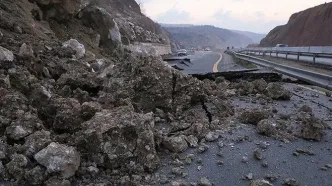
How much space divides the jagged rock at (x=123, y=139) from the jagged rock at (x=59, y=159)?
208 mm

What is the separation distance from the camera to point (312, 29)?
152 feet

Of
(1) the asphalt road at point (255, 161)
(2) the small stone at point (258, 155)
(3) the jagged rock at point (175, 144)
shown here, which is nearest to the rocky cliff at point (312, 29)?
(1) the asphalt road at point (255, 161)

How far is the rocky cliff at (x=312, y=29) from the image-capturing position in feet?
137

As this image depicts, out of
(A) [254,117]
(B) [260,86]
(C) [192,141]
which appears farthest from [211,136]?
(B) [260,86]

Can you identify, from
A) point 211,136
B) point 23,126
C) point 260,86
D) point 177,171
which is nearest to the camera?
Answer: point 177,171

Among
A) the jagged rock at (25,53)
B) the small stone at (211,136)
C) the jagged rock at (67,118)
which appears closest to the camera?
the jagged rock at (67,118)

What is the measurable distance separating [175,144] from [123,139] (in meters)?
0.64

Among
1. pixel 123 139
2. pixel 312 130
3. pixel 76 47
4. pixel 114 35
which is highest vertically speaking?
pixel 114 35

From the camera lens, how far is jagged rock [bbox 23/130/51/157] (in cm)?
306

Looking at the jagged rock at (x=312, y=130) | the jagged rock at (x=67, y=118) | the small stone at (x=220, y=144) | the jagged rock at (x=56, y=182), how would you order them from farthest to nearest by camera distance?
the jagged rock at (x=312, y=130), the small stone at (x=220, y=144), the jagged rock at (x=67, y=118), the jagged rock at (x=56, y=182)

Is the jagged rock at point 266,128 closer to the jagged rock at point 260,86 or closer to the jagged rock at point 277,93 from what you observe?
the jagged rock at point 277,93

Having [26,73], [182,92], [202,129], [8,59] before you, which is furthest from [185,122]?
[8,59]

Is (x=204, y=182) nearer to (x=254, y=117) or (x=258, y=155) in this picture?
(x=258, y=155)

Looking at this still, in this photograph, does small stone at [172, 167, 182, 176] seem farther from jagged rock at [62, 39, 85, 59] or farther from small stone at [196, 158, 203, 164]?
jagged rock at [62, 39, 85, 59]
